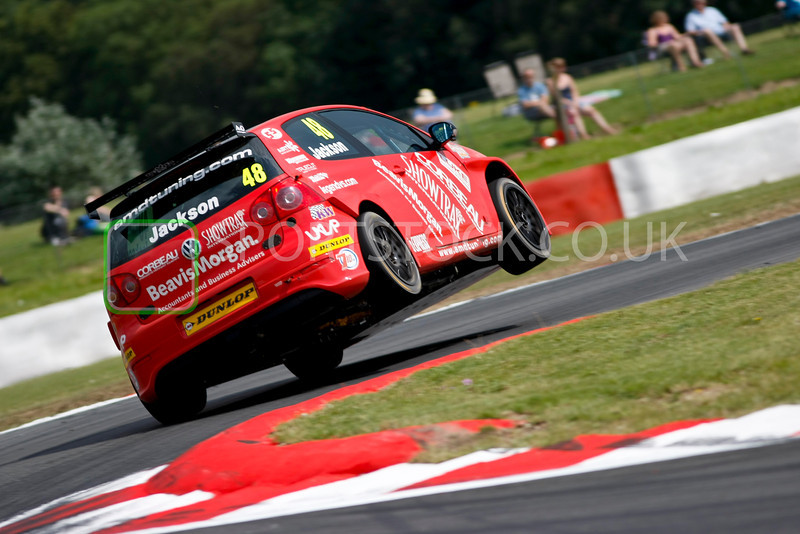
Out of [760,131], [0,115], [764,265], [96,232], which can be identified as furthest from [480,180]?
[0,115]

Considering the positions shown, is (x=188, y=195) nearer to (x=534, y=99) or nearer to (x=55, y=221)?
(x=534, y=99)

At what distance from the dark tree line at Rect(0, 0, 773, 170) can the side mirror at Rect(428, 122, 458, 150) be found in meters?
32.8

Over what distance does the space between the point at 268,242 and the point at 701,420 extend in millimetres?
2961

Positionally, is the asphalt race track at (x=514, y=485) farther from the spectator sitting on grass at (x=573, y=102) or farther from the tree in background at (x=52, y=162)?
the tree in background at (x=52, y=162)

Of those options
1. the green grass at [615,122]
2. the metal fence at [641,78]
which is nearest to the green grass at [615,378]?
the green grass at [615,122]

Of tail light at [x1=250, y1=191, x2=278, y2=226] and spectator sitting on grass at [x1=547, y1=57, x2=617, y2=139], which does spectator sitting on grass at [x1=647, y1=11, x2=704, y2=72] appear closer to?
spectator sitting on grass at [x1=547, y1=57, x2=617, y2=139]

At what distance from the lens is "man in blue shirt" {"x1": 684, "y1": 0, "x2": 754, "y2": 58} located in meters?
20.2

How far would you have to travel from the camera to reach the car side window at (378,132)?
723 centimetres

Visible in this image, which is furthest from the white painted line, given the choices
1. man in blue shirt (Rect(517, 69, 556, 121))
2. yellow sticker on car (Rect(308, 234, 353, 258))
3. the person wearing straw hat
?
man in blue shirt (Rect(517, 69, 556, 121))

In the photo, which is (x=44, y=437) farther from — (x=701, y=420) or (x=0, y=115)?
(x=0, y=115)

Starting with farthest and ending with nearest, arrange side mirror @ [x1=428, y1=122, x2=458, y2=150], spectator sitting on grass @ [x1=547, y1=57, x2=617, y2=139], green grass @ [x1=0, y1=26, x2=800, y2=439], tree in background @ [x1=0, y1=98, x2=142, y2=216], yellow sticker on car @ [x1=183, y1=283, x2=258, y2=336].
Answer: tree in background @ [x1=0, y1=98, x2=142, y2=216] → green grass @ [x1=0, y1=26, x2=800, y2=439] → spectator sitting on grass @ [x1=547, y1=57, x2=617, y2=139] → side mirror @ [x1=428, y1=122, x2=458, y2=150] → yellow sticker on car @ [x1=183, y1=283, x2=258, y2=336]

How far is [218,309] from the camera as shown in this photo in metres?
6.29

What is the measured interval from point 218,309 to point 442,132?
2479 mm

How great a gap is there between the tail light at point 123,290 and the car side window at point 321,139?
133cm
